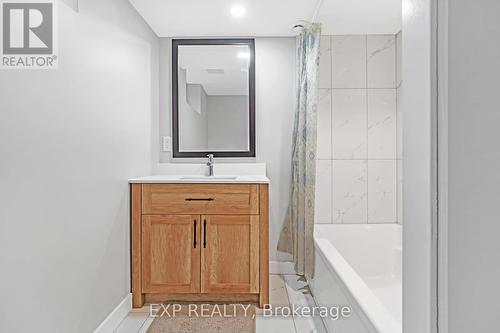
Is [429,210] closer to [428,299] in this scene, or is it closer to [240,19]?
[428,299]

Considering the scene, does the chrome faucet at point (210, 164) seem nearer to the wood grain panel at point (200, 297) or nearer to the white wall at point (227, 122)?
the white wall at point (227, 122)

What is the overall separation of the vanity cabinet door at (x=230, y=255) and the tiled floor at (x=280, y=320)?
0.82ft

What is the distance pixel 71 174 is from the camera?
1863 millimetres

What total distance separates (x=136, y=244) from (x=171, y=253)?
0.24 m

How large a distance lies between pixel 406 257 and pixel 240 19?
8.29 feet

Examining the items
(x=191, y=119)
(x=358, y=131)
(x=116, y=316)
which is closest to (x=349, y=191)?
(x=358, y=131)

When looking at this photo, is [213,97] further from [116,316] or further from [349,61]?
[116,316]

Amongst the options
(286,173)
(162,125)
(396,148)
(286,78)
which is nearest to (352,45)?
(286,78)

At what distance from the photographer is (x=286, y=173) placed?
3482 millimetres

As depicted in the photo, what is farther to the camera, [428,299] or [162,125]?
[162,125]

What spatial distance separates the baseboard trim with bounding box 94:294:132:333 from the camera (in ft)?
7.31

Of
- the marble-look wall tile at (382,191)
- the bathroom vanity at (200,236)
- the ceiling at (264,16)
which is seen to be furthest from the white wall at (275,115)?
the bathroom vanity at (200,236)

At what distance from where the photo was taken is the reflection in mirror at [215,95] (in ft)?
11.3
